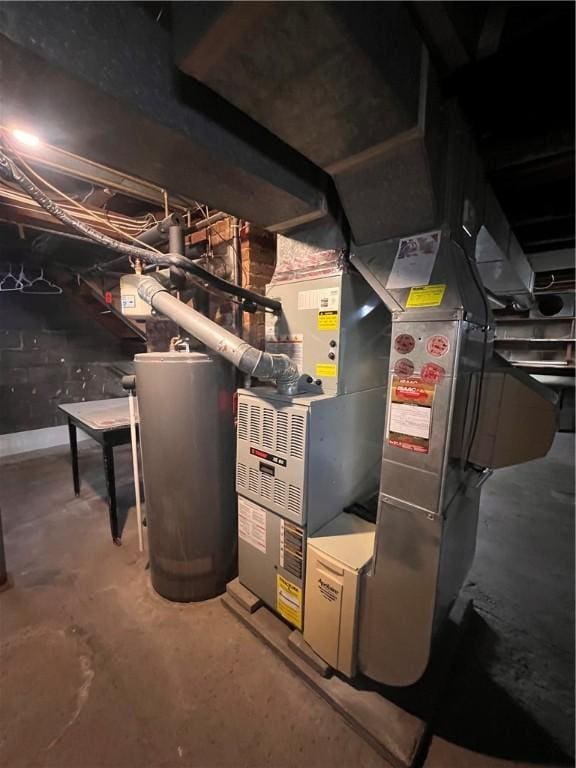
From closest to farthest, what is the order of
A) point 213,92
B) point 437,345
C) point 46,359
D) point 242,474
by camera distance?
point 213,92
point 437,345
point 242,474
point 46,359

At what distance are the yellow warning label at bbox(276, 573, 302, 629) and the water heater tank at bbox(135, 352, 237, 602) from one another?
42cm

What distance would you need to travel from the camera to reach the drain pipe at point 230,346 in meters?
1.23

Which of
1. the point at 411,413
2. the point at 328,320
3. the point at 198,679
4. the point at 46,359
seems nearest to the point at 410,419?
the point at 411,413

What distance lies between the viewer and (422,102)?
0.80 meters

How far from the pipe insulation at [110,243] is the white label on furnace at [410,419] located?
768 mm

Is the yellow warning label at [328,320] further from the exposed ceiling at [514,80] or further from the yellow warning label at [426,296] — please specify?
the exposed ceiling at [514,80]

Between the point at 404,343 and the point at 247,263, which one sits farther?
the point at 247,263

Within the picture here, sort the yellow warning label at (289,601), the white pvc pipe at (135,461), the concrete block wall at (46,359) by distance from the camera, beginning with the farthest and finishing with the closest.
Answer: the concrete block wall at (46,359)
the white pvc pipe at (135,461)
the yellow warning label at (289,601)

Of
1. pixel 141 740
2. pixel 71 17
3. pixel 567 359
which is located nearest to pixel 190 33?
pixel 71 17

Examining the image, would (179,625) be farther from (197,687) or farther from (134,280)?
(134,280)

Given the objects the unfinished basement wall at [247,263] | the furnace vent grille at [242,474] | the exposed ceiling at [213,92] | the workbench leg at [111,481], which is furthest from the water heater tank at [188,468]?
the exposed ceiling at [213,92]

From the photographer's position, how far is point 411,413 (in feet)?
3.61

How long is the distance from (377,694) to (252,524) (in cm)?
86

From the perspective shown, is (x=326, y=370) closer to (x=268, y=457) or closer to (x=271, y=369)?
(x=271, y=369)
